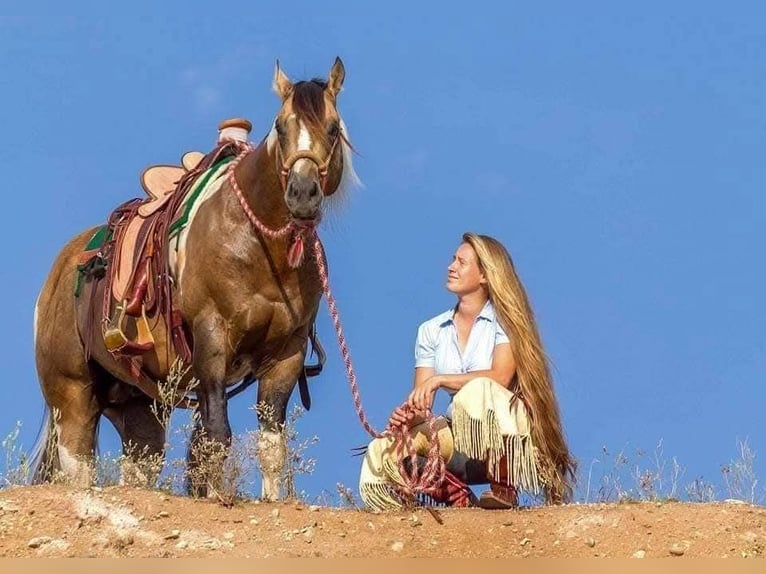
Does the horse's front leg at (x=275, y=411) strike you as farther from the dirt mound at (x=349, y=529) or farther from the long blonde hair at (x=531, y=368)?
the long blonde hair at (x=531, y=368)

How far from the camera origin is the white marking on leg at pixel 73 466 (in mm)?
10406

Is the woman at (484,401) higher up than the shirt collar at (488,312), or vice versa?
the shirt collar at (488,312)

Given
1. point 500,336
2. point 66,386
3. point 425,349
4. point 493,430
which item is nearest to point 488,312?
point 500,336

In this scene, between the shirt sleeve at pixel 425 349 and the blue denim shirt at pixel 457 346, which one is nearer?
the blue denim shirt at pixel 457 346

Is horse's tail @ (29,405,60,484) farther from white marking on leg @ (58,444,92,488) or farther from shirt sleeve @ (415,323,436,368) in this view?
shirt sleeve @ (415,323,436,368)

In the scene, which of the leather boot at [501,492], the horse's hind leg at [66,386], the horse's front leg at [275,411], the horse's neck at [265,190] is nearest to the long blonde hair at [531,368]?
the leather boot at [501,492]

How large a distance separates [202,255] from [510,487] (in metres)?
2.60

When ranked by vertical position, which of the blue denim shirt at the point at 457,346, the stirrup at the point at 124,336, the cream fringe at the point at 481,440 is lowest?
the cream fringe at the point at 481,440

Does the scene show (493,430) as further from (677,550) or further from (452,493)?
(677,550)

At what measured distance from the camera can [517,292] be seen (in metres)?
8.48

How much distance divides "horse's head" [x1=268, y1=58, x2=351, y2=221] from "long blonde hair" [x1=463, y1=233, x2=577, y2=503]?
1031mm

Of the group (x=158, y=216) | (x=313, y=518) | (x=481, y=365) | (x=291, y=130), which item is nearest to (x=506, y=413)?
(x=481, y=365)

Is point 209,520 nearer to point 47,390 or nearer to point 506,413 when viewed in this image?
point 506,413

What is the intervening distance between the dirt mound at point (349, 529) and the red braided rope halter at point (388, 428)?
217mm
